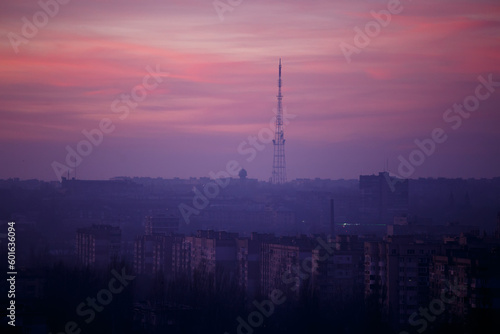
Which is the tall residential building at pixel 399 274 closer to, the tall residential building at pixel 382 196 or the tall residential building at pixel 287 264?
the tall residential building at pixel 287 264

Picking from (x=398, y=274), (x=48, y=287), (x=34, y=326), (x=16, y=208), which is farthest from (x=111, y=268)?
(x=16, y=208)

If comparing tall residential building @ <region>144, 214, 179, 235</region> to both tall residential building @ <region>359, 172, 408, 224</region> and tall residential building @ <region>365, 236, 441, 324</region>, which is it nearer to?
tall residential building @ <region>359, 172, 408, 224</region>

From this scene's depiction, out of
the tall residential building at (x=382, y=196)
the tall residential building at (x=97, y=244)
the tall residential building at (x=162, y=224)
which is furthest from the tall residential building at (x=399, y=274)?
the tall residential building at (x=382, y=196)

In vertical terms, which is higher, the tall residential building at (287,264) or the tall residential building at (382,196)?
the tall residential building at (382,196)

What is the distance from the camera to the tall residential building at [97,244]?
2445cm

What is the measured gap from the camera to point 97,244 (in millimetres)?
24953

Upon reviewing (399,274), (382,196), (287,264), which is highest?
(382,196)

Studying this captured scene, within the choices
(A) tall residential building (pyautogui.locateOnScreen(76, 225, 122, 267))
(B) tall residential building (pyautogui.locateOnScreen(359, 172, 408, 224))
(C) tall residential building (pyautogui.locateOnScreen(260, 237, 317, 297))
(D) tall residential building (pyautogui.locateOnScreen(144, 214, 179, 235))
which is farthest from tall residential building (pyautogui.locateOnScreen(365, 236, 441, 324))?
(B) tall residential building (pyautogui.locateOnScreen(359, 172, 408, 224))

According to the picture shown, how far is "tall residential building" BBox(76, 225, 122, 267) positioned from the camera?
2445 cm

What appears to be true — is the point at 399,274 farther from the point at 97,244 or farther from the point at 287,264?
the point at 97,244

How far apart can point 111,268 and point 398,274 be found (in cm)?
471

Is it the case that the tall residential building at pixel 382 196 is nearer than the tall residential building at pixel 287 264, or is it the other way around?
the tall residential building at pixel 287 264

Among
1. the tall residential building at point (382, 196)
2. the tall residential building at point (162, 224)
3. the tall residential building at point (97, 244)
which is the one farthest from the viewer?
the tall residential building at point (382, 196)

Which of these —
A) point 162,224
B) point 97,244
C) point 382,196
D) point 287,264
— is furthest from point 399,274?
point 382,196
